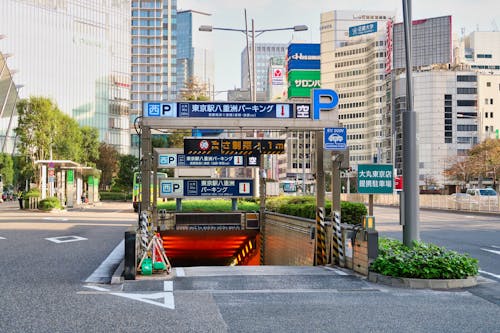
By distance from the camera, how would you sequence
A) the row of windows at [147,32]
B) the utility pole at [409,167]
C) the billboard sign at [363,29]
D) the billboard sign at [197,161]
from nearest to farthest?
the utility pole at [409,167], the billboard sign at [197,161], the billboard sign at [363,29], the row of windows at [147,32]

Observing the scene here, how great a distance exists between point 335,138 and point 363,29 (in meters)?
159

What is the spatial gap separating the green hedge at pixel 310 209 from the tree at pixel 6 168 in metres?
74.2

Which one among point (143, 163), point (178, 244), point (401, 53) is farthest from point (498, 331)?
point (401, 53)

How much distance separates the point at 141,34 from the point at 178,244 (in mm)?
155581

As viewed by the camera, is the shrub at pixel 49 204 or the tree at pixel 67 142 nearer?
the shrub at pixel 49 204

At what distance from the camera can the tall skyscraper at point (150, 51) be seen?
176 meters

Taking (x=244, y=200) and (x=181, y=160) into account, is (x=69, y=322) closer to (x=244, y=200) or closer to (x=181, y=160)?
(x=181, y=160)

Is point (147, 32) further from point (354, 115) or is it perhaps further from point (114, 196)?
point (114, 196)

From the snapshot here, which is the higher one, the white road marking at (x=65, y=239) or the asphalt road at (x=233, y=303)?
the asphalt road at (x=233, y=303)

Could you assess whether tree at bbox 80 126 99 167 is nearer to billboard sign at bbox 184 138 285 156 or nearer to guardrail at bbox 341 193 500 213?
guardrail at bbox 341 193 500 213

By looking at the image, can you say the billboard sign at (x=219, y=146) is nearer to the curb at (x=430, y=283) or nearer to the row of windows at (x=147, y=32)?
the curb at (x=430, y=283)

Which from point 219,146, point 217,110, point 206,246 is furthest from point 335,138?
point 206,246

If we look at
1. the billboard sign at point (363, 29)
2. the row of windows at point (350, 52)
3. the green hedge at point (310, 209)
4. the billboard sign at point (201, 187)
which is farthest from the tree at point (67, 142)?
the billboard sign at point (363, 29)

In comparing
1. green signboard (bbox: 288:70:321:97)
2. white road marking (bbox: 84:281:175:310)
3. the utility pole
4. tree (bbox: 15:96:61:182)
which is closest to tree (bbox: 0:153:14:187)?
tree (bbox: 15:96:61:182)
